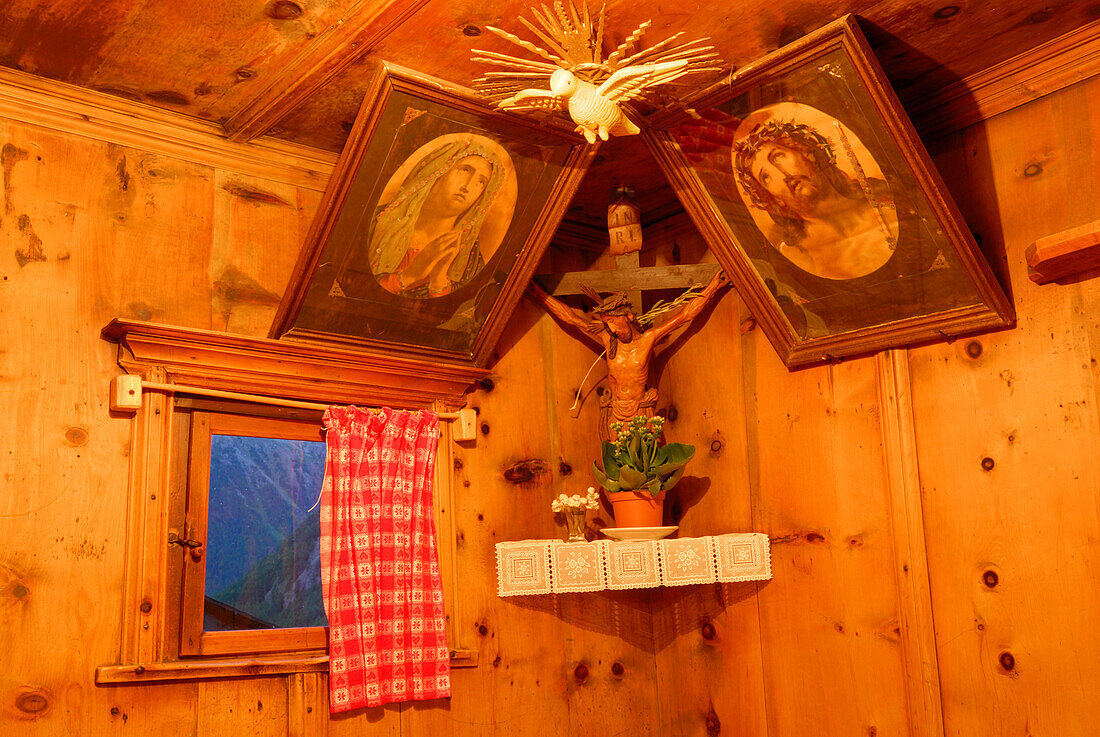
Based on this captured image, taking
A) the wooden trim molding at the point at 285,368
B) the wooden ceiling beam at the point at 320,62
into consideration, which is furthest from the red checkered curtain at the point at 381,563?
the wooden ceiling beam at the point at 320,62

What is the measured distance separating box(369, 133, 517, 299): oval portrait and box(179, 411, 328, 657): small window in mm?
630

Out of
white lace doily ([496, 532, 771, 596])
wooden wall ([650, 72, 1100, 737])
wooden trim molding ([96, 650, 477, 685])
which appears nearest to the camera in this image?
wooden trim molding ([96, 650, 477, 685])

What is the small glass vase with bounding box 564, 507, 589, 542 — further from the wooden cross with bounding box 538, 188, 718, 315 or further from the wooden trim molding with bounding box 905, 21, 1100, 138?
the wooden trim molding with bounding box 905, 21, 1100, 138

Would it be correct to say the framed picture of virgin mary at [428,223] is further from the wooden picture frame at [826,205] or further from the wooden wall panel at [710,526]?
the wooden wall panel at [710,526]

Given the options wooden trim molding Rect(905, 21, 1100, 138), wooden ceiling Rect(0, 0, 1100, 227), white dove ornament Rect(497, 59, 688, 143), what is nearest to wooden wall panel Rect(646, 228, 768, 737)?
wooden trim molding Rect(905, 21, 1100, 138)

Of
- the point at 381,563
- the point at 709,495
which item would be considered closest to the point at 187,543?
the point at 381,563

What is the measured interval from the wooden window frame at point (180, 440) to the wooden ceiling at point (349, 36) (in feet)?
2.49

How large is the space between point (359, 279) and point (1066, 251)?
81.2 inches

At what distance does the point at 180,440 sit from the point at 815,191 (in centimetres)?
211

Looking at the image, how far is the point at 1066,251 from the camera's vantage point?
103 inches

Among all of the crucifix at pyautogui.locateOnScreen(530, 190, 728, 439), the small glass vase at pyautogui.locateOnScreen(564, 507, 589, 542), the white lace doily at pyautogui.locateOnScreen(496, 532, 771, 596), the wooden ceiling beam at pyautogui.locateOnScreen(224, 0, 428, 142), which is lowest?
the white lace doily at pyautogui.locateOnScreen(496, 532, 771, 596)

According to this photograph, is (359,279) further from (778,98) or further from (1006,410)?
(1006,410)

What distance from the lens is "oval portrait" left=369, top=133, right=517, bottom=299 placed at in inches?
121

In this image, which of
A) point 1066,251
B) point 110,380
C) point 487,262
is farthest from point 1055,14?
point 110,380
